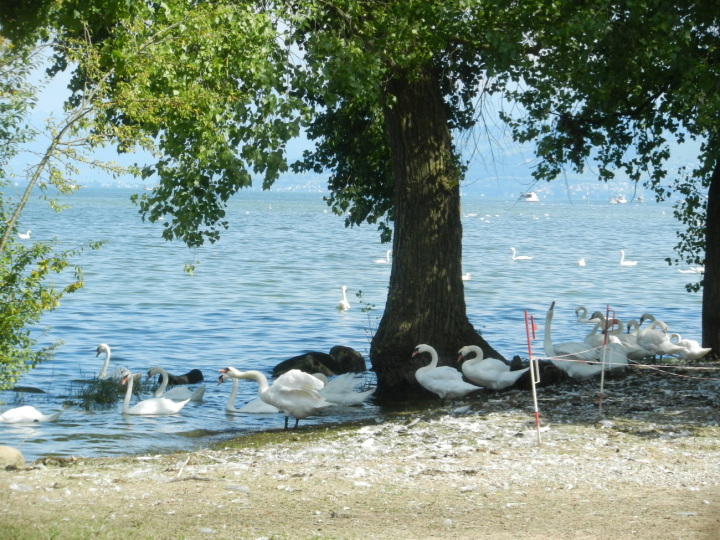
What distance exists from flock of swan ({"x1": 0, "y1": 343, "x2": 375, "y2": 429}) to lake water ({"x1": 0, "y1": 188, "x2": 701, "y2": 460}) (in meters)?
0.21

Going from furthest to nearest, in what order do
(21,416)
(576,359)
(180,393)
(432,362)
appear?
(180,393) → (576,359) → (432,362) → (21,416)

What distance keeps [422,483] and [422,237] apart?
6903 mm

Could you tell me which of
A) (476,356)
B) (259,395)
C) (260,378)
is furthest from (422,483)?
(476,356)

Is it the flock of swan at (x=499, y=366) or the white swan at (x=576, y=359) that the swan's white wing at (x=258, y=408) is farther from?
the white swan at (x=576, y=359)

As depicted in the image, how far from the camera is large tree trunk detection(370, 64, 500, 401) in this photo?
50.8 ft

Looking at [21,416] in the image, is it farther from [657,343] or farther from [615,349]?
[657,343]

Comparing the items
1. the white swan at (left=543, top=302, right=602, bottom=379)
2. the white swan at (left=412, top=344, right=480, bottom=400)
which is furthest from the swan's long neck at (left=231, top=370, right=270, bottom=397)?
the white swan at (left=543, top=302, right=602, bottom=379)

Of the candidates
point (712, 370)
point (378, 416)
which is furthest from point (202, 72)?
point (712, 370)

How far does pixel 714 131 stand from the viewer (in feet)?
47.6

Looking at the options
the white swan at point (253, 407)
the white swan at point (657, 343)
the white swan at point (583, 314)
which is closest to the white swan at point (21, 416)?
the white swan at point (253, 407)

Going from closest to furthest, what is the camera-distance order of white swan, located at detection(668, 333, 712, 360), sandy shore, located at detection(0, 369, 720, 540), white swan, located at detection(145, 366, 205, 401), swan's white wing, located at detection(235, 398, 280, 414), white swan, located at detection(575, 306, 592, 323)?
1. sandy shore, located at detection(0, 369, 720, 540)
2. swan's white wing, located at detection(235, 398, 280, 414)
3. white swan, located at detection(668, 333, 712, 360)
4. white swan, located at detection(145, 366, 205, 401)
5. white swan, located at detection(575, 306, 592, 323)

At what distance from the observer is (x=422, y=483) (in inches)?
360

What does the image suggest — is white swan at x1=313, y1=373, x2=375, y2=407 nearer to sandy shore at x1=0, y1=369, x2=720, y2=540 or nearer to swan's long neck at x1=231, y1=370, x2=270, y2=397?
swan's long neck at x1=231, y1=370, x2=270, y2=397

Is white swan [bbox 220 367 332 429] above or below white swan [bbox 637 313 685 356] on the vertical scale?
below
